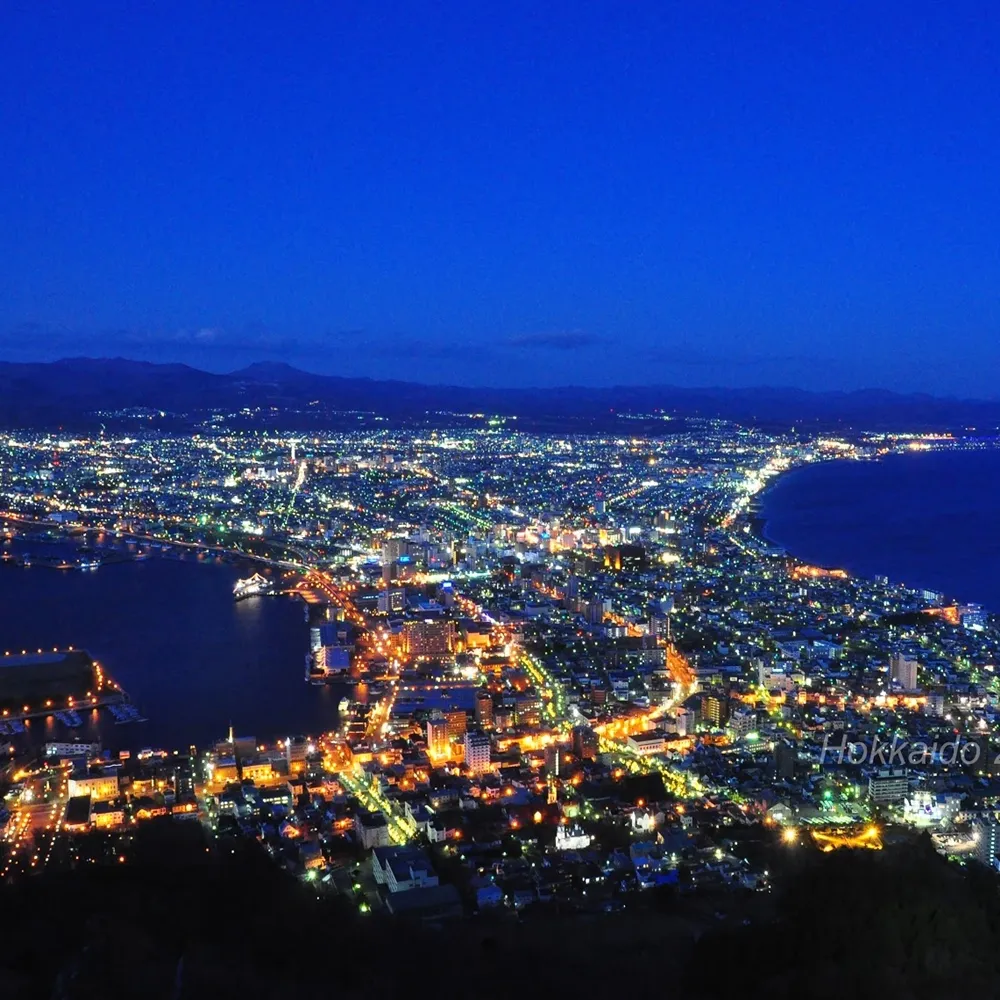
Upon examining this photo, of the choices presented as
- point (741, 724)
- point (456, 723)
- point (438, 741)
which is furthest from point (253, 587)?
point (741, 724)

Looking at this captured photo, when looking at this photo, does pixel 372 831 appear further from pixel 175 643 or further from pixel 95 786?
pixel 175 643

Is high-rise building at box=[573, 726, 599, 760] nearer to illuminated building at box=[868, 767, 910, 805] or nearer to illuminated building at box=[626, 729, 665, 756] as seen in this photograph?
illuminated building at box=[626, 729, 665, 756]

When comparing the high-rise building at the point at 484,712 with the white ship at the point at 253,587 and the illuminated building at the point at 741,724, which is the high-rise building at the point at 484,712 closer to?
the illuminated building at the point at 741,724

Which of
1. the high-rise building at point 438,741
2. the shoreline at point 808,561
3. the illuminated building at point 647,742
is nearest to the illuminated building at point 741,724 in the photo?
the illuminated building at point 647,742

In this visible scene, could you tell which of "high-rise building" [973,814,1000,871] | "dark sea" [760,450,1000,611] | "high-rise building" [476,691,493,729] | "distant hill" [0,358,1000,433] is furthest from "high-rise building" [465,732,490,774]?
"distant hill" [0,358,1000,433]

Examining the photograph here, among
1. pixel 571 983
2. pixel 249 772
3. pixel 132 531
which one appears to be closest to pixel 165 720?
pixel 249 772
